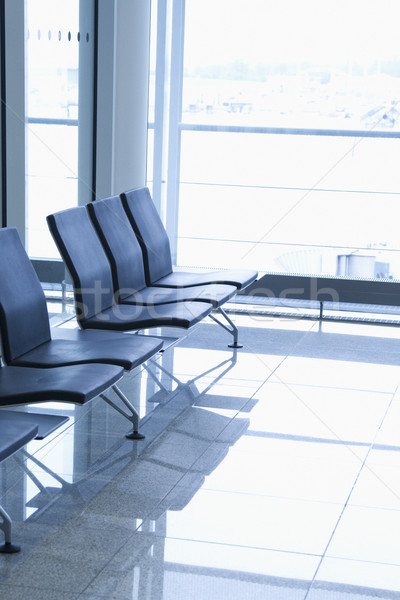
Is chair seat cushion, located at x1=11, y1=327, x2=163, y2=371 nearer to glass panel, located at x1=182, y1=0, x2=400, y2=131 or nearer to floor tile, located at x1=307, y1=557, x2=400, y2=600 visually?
floor tile, located at x1=307, y1=557, x2=400, y2=600

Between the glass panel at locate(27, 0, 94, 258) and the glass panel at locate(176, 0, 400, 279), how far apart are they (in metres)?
0.95

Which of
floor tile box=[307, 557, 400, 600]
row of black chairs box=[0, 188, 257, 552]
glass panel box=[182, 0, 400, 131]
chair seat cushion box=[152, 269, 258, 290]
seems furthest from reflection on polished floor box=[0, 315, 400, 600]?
glass panel box=[182, 0, 400, 131]

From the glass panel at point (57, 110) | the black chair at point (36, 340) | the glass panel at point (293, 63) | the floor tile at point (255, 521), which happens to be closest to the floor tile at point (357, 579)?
the floor tile at point (255, 521)

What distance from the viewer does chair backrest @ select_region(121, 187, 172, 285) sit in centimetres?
478

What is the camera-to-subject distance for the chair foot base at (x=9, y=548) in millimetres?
2646

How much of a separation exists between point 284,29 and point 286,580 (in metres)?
4.34

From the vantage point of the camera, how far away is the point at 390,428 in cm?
383

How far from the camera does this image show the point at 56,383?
3016 mm

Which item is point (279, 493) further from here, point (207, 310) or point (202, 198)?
point (202, 198)

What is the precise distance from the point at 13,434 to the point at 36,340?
104 centimetres

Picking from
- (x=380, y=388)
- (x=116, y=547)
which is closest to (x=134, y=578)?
(x=116, y=547)

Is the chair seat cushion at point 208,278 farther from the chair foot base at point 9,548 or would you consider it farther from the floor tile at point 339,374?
the chair foot base at point 9,548

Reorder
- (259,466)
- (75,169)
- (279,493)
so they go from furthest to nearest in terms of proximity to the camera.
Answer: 1. (75,169)
2. (259,466)
3. (279,493)

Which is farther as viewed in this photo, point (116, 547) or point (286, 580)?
point (116, 547)
